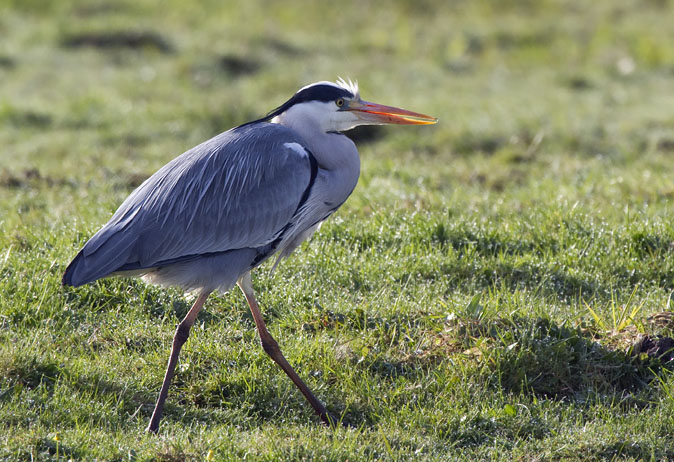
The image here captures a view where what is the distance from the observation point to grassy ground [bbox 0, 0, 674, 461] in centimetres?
395

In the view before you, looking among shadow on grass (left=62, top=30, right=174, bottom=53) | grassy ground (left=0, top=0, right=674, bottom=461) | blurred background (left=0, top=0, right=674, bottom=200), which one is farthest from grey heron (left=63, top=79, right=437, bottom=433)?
shadow on grass (left=62, top=30, right=174, bottom=53)

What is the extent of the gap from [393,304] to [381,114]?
1045mm

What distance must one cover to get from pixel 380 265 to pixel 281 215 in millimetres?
1052

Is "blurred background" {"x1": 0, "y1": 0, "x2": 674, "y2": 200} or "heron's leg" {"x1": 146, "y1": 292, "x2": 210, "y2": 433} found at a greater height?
"blurred background" {"x1": 0, "y1": 0, "x2": 674, "y2": 200}

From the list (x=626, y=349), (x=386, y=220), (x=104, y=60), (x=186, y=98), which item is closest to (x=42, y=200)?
(x=386, y=220)

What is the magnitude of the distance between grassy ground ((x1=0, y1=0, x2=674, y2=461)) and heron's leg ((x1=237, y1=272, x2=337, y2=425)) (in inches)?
4.2

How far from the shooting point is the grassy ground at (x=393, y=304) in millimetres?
3951

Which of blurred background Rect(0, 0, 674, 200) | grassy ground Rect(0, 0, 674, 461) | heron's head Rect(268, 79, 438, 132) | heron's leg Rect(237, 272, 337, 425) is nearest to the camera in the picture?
grassy ground Rect(0, 0, 674, 461)

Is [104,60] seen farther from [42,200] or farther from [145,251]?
[145,251]

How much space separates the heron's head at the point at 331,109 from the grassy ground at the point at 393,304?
1001 mm

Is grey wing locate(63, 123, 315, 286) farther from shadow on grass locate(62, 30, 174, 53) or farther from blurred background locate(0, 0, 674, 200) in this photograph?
shadow on grass locate(62, 30, 174, 53)

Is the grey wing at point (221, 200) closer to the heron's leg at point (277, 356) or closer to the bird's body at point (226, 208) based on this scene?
the bird's body at point (226, 208)

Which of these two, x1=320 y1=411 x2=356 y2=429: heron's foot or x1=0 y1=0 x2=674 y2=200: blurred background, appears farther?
x1=0 y1=0 x2=674 y2=200: blurred background

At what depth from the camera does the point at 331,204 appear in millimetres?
4516
